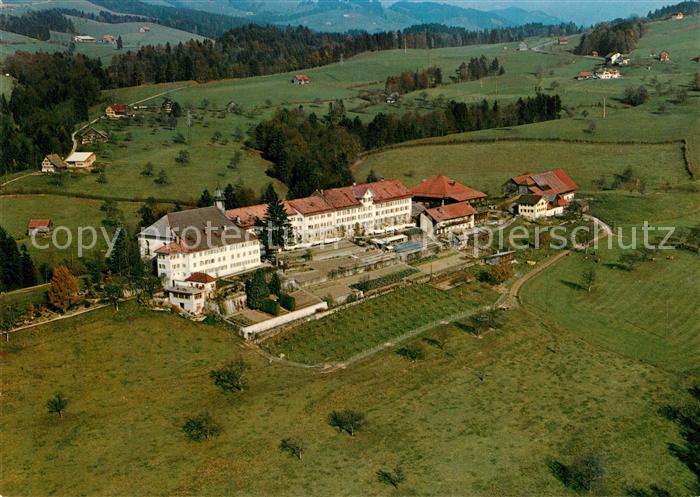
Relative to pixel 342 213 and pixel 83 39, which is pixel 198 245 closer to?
pixel 342 213

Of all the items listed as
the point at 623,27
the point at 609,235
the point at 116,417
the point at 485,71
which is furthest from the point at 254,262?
the point at 623,27

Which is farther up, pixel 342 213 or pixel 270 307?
pixel 342 213

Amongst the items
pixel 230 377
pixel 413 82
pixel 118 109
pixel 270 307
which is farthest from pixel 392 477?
pixel 413 82

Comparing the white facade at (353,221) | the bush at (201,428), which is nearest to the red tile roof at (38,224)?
the white facade at (353,221)

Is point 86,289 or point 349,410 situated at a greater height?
point 86,289

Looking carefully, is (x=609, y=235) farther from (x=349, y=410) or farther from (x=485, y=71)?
(x=485, y=71)

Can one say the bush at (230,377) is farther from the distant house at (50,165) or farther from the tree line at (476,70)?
the tree line at (476,70)
